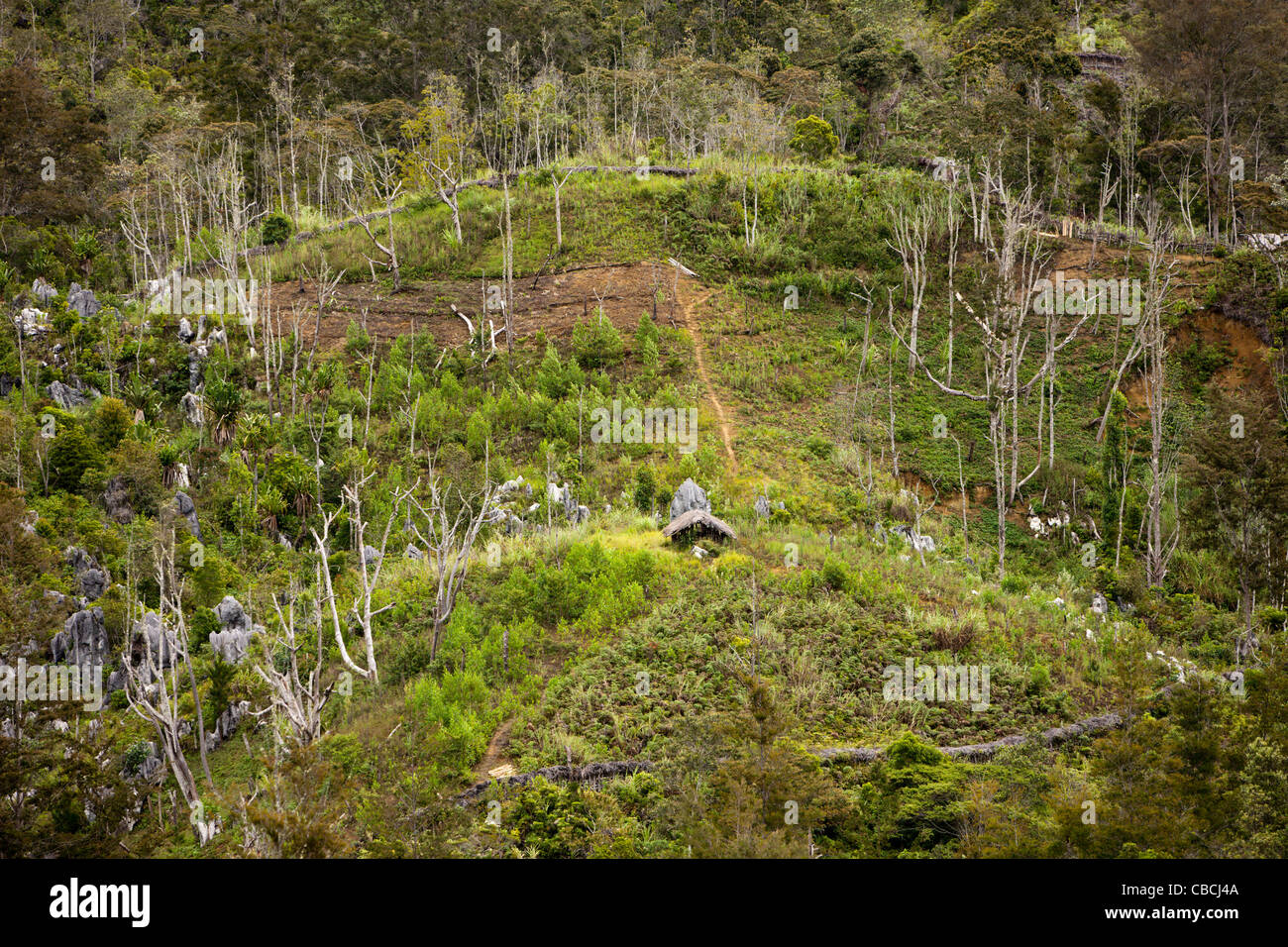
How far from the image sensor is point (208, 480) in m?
25.1

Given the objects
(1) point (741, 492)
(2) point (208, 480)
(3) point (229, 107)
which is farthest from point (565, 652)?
(3) point (229, 107)

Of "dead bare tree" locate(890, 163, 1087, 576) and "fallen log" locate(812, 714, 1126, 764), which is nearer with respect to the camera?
"fallen log" locate(812, 714, 1126, 764)

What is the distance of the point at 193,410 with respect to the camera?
27062 millimetres

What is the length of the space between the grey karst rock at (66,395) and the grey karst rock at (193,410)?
2457 millimetres

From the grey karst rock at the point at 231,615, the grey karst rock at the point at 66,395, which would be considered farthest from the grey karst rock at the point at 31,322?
the grey karst rock at the point at 231,615

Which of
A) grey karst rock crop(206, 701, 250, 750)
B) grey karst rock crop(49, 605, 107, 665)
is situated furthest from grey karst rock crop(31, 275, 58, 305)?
grey karst rock crop(206, 701, 250, 750)

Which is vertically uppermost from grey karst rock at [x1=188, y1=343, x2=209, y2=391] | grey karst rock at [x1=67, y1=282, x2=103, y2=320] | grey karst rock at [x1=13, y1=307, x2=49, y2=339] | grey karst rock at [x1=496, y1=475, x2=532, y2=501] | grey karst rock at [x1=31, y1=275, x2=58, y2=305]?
grey karst rock at [x1=31, y1=275, x2=58, y2=305]

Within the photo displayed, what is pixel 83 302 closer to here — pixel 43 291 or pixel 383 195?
pixel 43 291

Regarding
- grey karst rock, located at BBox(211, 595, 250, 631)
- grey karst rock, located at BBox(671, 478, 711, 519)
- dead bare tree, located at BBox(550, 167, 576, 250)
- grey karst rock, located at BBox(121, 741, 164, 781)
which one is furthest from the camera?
dead bare tree, located at BBox(550, 167, 576, 250)

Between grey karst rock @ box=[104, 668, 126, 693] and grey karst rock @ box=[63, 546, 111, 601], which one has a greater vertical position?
grey karst rock @ box=[63, 546, 111, 601]

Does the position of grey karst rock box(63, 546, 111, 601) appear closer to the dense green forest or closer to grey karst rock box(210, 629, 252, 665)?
the dense green forest

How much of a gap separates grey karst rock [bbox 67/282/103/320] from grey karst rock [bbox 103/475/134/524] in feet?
31.2

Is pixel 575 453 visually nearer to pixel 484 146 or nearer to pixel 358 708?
pixel 358 708

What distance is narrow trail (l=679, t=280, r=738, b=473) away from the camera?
25.2 m
